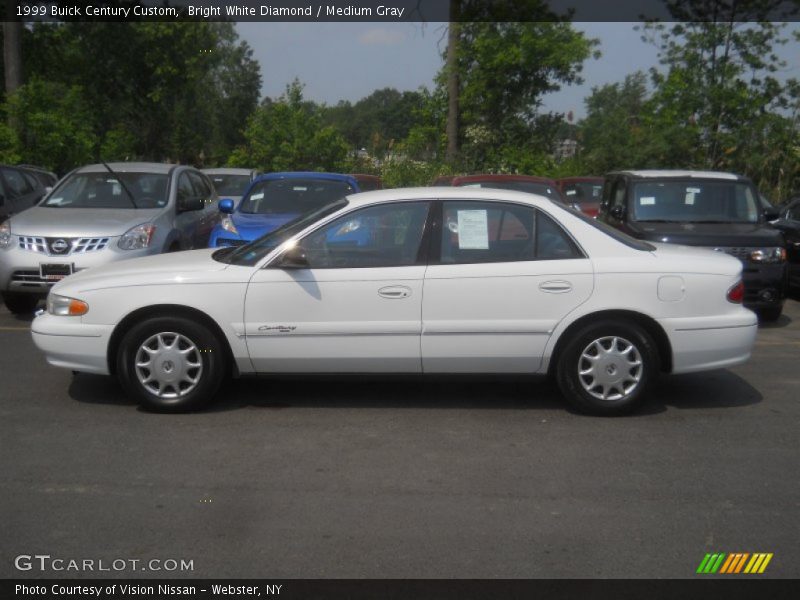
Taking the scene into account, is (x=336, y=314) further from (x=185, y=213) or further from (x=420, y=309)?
(x=185, y=213)

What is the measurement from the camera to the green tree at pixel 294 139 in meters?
22.3

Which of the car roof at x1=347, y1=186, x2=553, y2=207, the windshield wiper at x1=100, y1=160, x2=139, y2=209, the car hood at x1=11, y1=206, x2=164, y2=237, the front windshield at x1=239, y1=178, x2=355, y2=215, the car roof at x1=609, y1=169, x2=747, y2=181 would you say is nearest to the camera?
the car roof at x1=347, y1=186, x2=553, y2=207

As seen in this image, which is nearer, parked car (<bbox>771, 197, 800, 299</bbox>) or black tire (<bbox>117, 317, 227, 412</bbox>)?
black tire (<bbox>117, 317, 227, 412</bbox>)

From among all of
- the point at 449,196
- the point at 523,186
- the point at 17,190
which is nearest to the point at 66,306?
the point at 449,196

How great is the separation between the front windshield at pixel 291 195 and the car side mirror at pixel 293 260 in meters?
4.96

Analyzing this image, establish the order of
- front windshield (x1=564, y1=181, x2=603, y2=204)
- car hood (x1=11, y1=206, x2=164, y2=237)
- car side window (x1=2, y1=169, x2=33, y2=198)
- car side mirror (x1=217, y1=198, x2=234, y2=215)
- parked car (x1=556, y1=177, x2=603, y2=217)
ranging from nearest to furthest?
car hood (x1=11, y1=206, x2=164, y2=237) < car side mirror (x1=217, y1=198, x2=234, y2=215) < car side window (x1=2, y1=169, x2=33, y2=198) < parked car (x1=556, y1=177, x2=603, y2=217) < front windshield (x1=564, y1=181, x2=603, y2=204)

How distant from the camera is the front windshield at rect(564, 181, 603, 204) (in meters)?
19.1

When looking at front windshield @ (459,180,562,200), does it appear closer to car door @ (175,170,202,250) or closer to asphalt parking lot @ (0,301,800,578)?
car door @ (175,170,202,250)

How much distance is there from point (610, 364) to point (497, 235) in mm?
1179

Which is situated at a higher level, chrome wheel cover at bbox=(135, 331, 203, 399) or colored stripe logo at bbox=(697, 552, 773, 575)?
chrome wheel cover at bbox=(135, 331, 203, 399)

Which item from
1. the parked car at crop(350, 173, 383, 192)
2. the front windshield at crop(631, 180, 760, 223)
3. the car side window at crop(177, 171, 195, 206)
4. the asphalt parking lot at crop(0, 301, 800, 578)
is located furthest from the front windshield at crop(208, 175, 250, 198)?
the asphalt parking lot at crop(0, 301, 800, 578)
